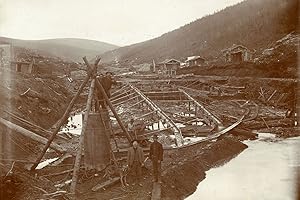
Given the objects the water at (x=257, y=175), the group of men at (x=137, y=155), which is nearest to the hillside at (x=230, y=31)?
the water at (x=257, y=175)

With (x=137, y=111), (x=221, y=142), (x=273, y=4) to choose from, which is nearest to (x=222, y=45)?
(x=273, y=4)

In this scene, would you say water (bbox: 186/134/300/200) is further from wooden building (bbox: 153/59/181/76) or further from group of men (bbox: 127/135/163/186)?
wooden building (bbox: 153/59/181/76)

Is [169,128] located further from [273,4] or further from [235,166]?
[273,4]

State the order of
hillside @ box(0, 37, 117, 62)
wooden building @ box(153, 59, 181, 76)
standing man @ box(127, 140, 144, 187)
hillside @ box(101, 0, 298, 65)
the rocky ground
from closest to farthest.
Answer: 1. the rocky ground
2. standing man @ box(127, 140, 144, 187)
3. wooden building @ box(153, 59, 181, 76)
4. hillside @ box(101, 0, 298, 65)
5. hillside @ box(0, 37, 117, 62)

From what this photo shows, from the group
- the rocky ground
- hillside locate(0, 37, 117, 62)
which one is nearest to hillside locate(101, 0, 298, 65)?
hillside locate(0, 37, 117, 62)

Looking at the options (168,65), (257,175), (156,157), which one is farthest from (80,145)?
(168,65)

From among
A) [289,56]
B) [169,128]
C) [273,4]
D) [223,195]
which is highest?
[273,4]
